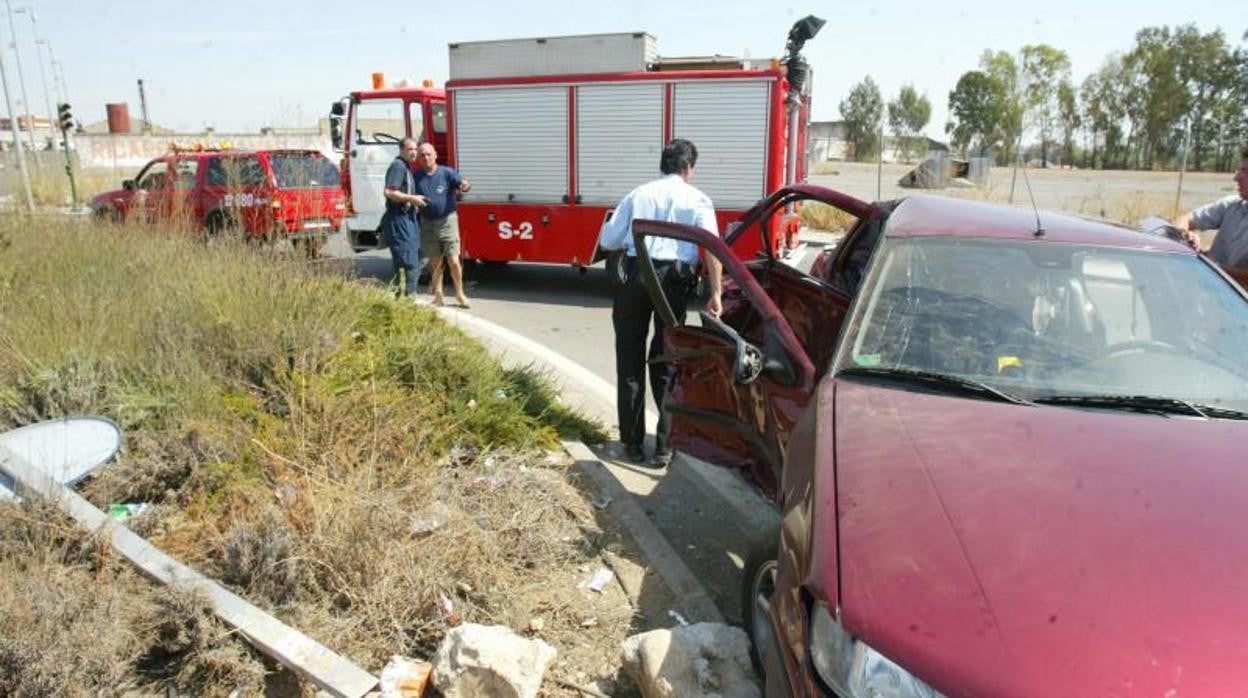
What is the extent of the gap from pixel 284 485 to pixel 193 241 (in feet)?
12.4

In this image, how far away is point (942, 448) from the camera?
7.03 feet

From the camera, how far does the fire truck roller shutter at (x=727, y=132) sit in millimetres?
8844

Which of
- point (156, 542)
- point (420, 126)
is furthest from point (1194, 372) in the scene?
point (420, 126)

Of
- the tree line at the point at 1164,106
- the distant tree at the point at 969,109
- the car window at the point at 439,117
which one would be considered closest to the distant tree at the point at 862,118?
the tree line at the point at 1164,106

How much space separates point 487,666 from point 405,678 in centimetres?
31

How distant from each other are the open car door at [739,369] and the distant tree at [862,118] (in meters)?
52.1

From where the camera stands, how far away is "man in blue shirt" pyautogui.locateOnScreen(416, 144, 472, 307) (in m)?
8.43

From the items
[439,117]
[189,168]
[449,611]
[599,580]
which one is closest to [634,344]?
[599,580]

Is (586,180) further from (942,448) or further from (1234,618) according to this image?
(1234,618)

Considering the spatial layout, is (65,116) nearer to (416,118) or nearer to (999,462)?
(416,118)

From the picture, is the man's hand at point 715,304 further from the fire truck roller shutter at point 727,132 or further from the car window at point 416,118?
the car window at point 416,118

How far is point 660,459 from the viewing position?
182 inches

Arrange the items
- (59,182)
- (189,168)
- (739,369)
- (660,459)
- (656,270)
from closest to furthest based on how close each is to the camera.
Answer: (739,369) → (656,270) → (660,459) → (189,168) → (59,182)

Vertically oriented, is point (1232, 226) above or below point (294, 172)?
below
